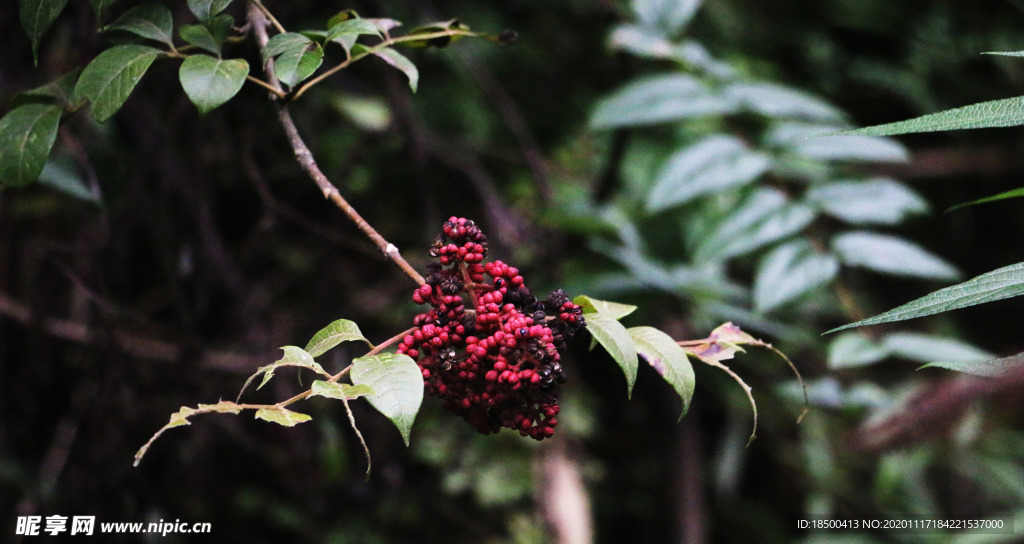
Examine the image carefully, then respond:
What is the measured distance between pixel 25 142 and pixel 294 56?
1.07 feet

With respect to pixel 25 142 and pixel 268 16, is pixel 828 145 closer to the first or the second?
pixel 268 16

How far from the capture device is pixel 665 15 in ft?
6.07

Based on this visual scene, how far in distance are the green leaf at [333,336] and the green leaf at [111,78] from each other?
1.03 feet

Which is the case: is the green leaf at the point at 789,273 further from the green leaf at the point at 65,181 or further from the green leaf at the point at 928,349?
the green leaf at the point at 65,181

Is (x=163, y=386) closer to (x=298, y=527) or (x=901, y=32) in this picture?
(x=298, y=527)

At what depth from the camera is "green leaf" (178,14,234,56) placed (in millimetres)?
790

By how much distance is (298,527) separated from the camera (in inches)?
79.9

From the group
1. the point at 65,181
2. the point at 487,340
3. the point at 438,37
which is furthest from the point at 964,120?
the point at 65,181

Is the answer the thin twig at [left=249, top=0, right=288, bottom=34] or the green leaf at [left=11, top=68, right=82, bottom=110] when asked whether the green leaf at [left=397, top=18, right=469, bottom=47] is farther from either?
the green leaf at [left=11, top=68, right=82, bottom=110]

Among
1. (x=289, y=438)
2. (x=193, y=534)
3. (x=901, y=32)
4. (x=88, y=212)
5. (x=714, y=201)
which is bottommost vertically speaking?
(x=193, y=534)

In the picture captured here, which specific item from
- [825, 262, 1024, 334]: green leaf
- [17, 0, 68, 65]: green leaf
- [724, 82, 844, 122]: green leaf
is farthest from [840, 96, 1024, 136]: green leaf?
[724, 82, 844, 122]: green leaf

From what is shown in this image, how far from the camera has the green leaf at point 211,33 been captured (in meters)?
0.79

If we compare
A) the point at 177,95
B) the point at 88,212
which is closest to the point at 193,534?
the point at 88,212

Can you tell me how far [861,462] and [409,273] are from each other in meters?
2.21
